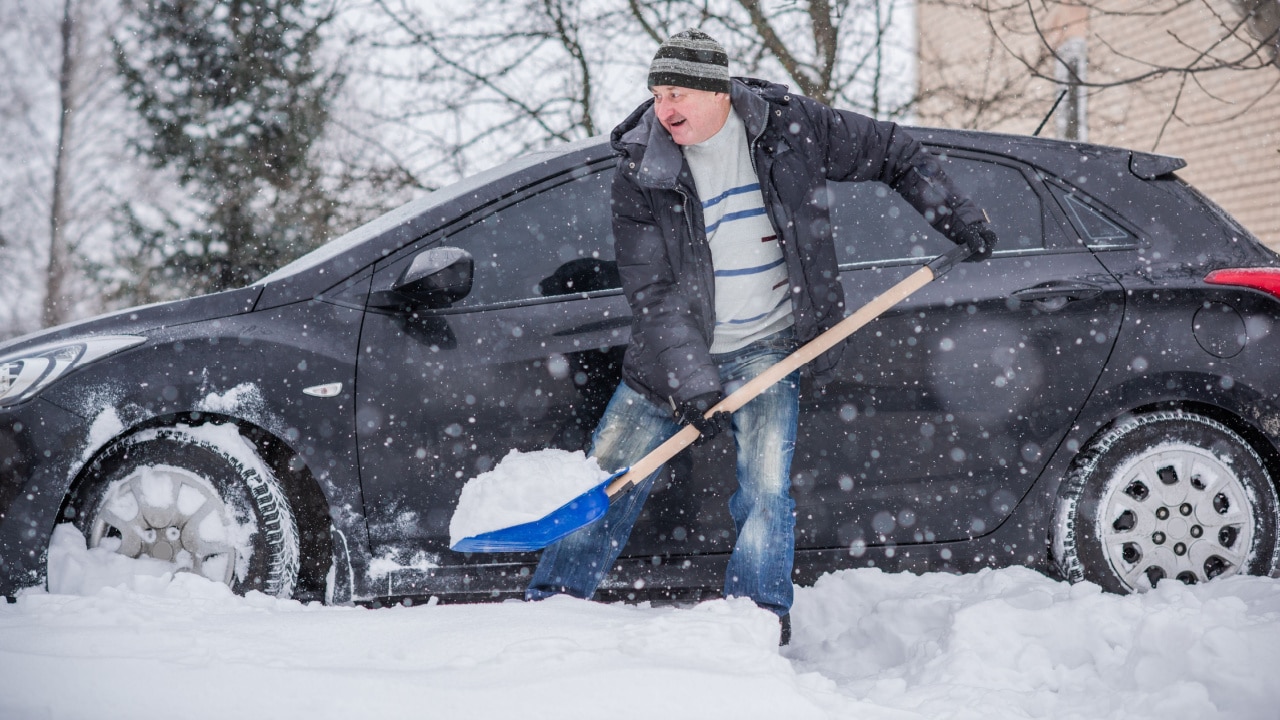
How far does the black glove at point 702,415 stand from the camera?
9.08ft

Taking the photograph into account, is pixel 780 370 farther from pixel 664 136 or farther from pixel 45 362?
pixel 45 362

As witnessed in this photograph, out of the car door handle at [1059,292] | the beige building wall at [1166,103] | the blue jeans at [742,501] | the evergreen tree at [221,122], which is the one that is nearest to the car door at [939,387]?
the car door handle at [1059,292]

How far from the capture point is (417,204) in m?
3.40

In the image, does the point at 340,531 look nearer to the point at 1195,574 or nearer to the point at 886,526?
the point at 886,526

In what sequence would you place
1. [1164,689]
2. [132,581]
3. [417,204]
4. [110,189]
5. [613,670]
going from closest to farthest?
[613,670], [1164,689], [132,581], [417,204], [110,189]

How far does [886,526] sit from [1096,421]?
2.55ft

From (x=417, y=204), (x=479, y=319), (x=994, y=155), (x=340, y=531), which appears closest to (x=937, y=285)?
(x=994, y=155)

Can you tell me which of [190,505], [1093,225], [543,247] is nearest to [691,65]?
[543,247]

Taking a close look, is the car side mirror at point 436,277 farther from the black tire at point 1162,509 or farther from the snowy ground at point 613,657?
the black tire at point 1162,509

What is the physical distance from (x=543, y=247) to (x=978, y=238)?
1.32 meters

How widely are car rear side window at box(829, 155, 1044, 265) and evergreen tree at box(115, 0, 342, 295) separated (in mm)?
11840

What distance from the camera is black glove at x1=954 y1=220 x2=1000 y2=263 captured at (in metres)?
2.97

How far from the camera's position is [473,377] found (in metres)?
2.98

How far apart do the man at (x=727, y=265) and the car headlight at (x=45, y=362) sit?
1.38 metres
